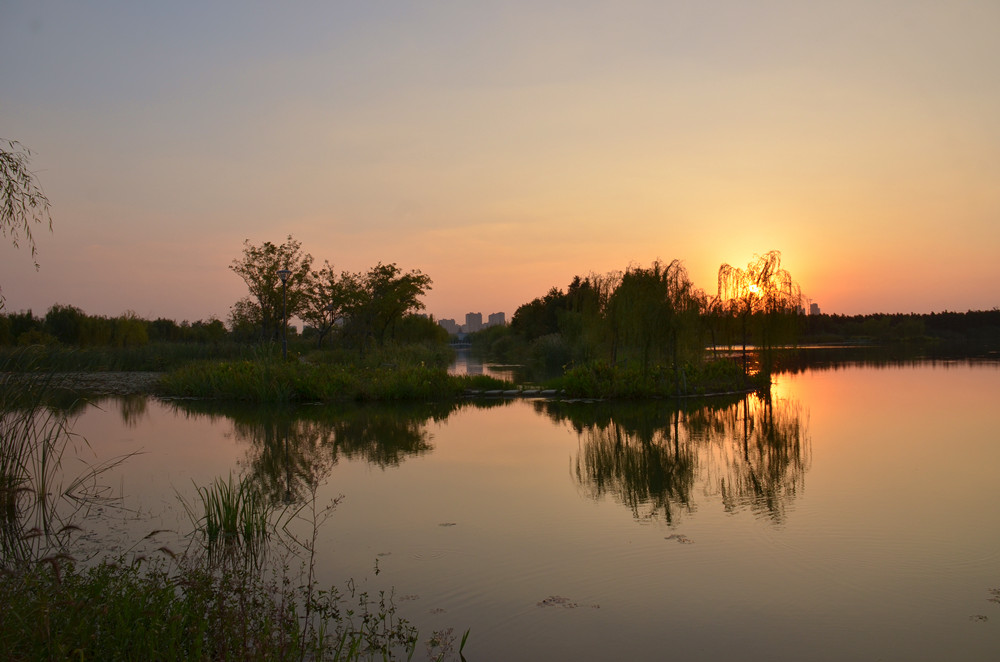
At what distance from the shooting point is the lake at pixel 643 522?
502 cm

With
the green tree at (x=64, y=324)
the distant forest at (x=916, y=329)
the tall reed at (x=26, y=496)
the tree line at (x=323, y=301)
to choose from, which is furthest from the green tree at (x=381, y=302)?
the distant forest at (x=916, y=329)

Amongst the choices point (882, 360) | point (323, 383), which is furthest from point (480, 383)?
point (882, 360)

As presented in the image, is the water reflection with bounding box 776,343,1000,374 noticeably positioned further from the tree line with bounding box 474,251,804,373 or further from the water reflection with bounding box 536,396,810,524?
the water reflection with bounding box 536,396,810,524

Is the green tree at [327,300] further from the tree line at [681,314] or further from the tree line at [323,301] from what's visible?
the tree line at [681,314]

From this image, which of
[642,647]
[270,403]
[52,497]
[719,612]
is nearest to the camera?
[642,647]

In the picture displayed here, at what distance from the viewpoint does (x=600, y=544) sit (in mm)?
6879

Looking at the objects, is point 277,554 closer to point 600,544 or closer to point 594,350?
point 600,544

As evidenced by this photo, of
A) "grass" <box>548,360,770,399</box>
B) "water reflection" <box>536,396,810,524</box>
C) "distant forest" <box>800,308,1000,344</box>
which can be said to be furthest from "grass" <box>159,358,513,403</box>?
"distant forest" <box>800,308,1000,344</box>

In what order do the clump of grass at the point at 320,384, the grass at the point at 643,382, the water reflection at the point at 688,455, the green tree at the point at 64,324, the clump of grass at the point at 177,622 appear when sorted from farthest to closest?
the green tree at the point at 64,324 → the clump of grass at the point at 320,384 → the grass at the point at 643,382 → the water reflection at the point at 688,455 → the clump of grass at the point at 177,622

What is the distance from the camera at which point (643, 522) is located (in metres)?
7.61

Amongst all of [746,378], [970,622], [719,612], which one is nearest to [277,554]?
[719,612]

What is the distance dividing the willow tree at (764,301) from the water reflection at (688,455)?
4.77 m

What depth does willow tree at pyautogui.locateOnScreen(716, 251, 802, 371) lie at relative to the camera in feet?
74.5

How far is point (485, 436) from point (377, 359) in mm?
14103
